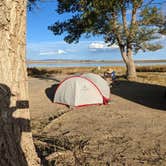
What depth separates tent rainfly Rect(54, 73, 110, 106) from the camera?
516 inches

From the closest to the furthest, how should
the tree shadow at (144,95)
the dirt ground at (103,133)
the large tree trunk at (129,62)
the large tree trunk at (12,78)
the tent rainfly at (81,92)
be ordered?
the large tree trunk at (12,78)
the dirt ground at (103,133)
the tent rainfly at (81,92)
the tree shadow at (144,95)
the large tree trunk at (129,62)

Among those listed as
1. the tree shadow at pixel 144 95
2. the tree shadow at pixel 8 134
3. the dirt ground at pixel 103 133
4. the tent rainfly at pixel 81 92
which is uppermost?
the tree shadow at pixel 8 134

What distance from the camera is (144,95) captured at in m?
15.8

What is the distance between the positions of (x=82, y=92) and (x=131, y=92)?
184 inches

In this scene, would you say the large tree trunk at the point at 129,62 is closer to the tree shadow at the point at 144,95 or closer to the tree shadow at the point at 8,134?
the tree shadow at the point at 144,95

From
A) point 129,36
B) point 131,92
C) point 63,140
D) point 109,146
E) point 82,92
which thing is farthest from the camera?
point 129,36

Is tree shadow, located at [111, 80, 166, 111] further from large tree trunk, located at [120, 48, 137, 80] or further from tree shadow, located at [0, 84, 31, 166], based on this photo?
tree shadow, located at [0, 84, 31, 166]

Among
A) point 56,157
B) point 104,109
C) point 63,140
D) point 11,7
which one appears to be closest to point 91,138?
point 63,140

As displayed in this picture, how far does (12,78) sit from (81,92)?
378 inches

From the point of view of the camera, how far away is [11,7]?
3.54 meters

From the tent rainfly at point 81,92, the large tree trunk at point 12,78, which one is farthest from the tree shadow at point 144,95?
the large tree trunk at point 12,78

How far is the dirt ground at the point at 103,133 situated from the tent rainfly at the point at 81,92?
1.40 feet

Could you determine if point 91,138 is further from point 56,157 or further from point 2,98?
point 2,98

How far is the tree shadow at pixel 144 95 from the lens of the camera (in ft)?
43.8
